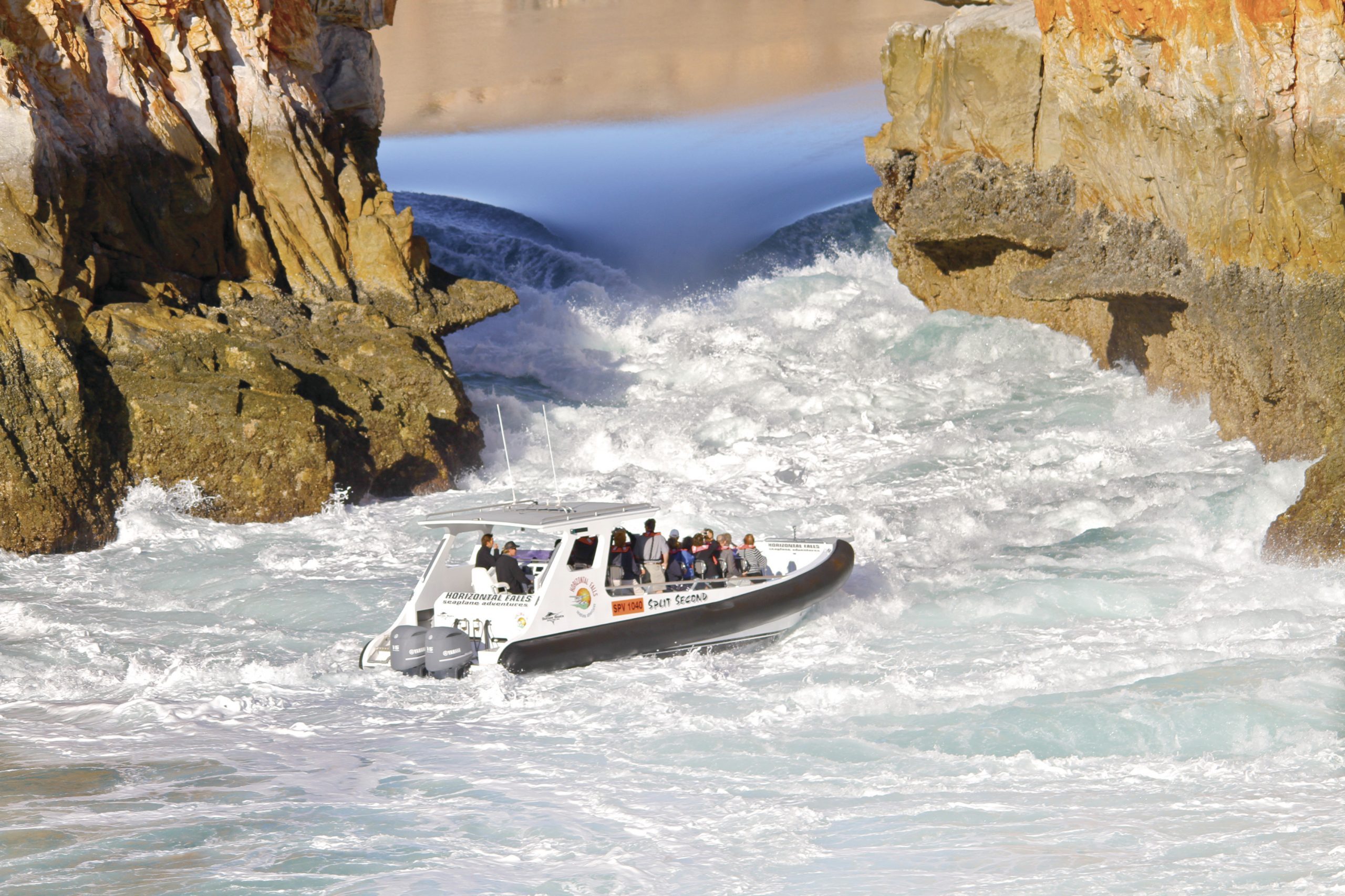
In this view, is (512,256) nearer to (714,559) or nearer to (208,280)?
(208,280)

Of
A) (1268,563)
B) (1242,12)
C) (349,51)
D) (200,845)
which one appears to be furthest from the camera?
(349,51)

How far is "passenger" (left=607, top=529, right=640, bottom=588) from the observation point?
12.5 metres

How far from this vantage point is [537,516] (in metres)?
12.4

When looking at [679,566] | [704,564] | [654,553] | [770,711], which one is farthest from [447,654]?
[770,711]

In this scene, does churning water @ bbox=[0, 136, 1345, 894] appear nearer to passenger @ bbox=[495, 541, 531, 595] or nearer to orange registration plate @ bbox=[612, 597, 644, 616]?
orange registration plate @ bbox=[612, 597, 644, 616]

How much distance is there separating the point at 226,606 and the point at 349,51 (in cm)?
1177

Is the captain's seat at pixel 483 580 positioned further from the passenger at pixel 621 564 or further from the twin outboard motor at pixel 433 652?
the passenger at pixel 621 564

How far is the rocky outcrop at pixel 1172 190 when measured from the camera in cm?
1512

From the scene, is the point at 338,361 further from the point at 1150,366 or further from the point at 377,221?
the point at 1150,366

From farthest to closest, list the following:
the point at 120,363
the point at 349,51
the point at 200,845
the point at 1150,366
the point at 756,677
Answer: the point at 349,51 < the point at 1150,366 < the point at 120,363 < the point at 756,677 < the point at 200,845

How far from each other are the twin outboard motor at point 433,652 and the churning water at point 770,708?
0.14 meters

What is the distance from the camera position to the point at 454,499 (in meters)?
18.9

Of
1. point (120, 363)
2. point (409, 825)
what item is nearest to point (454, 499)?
point (120, 363)

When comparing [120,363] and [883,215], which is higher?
[883,215]
